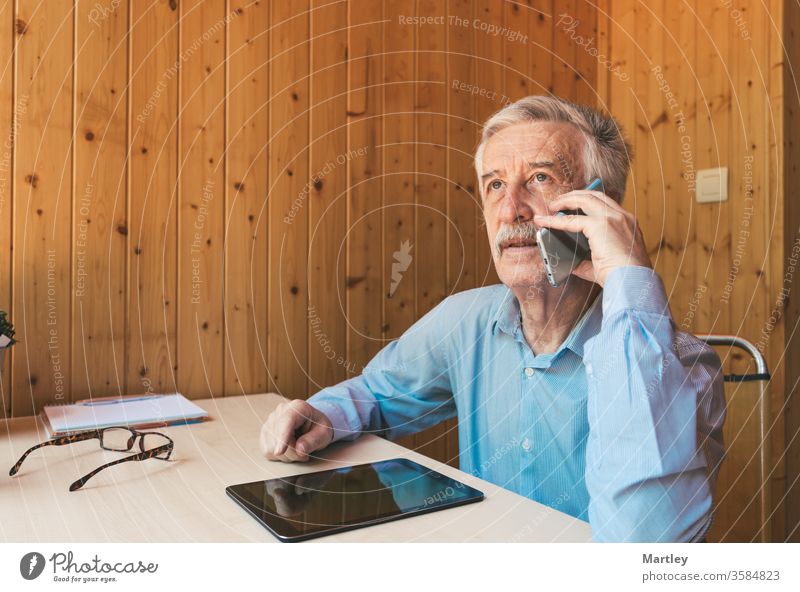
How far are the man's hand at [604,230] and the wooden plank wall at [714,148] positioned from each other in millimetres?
270

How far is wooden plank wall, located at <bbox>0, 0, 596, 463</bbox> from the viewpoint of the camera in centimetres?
82

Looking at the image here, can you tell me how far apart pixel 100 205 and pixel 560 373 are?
688 mm

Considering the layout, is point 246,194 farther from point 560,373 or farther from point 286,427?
point 560,373

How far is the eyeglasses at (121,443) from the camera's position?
559mm

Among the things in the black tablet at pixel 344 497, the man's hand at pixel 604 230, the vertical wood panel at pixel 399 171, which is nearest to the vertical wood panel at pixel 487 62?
the vertical wood panel at pixel 399 171

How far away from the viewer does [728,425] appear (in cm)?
69

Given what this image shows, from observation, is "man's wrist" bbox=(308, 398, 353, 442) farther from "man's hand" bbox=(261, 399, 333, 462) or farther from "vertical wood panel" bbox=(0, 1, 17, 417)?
"vertical wood panel" bbox=(0, 1, 17, 417)

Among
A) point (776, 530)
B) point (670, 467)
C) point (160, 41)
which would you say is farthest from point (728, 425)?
point (160, 41)

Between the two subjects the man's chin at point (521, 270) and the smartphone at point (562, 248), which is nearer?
the smartphone at point (562, 248)

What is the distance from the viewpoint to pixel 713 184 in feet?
3.01
